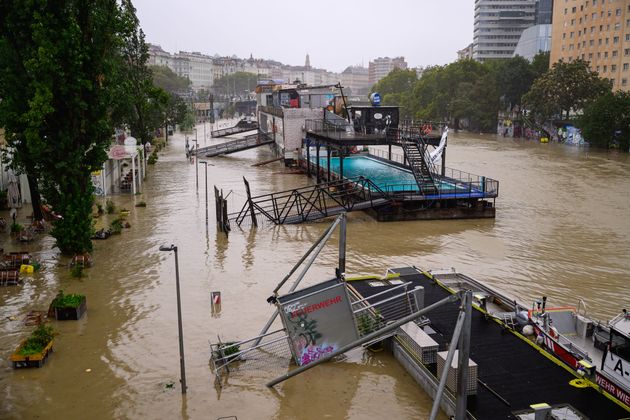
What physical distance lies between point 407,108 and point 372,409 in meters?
123

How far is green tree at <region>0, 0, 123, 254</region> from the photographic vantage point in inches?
826

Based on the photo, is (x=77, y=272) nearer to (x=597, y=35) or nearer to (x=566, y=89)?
(x=566, y=89)

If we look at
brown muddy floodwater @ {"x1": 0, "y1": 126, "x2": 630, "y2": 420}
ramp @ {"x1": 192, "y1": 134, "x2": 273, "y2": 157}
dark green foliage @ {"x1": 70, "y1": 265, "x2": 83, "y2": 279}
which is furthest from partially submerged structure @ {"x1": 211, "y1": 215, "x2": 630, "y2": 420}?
ramp @ {"x1": 192, "y1": 134, "x2": 273, "y2": 157}

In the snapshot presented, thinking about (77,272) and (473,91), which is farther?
(473,91)

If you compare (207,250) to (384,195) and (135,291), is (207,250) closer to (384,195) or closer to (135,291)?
(135,291)

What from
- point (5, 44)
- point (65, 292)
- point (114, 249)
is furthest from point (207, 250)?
point (5, 44)

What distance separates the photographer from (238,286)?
2105 centimetres

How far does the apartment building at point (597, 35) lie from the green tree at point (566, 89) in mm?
8516

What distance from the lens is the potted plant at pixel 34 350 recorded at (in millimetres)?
14398

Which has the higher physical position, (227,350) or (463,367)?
(463,367)

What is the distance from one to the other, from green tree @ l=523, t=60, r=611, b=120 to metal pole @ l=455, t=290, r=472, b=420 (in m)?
77.5

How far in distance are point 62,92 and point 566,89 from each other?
7636 centimetres

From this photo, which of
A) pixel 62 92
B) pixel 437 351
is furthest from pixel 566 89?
pixel 437 351

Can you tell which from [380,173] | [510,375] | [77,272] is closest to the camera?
[510,375]
